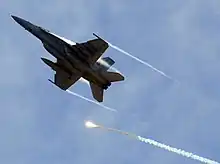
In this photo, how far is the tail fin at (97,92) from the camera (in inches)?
3568

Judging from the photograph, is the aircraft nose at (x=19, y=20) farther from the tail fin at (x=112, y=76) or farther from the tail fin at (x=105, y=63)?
the tail fin at (x=112, y=76)

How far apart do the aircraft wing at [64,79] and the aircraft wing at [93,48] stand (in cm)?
470

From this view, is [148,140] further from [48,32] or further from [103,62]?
[48,32]

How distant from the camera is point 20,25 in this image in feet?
301

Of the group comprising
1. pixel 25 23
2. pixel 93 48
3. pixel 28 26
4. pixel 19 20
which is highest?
pixel 19 20

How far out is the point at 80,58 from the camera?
87.8 meters

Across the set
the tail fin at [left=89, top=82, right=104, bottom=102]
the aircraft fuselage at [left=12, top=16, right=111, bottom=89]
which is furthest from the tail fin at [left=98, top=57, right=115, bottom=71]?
the tail fin at [left=89, top=82, right=104, bottom=102]

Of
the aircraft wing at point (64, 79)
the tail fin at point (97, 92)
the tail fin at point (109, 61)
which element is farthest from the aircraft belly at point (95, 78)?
the tail fin at point (109, 61)

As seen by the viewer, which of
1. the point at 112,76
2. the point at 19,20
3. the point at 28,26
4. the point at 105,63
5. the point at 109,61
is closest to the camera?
the point at 112,76

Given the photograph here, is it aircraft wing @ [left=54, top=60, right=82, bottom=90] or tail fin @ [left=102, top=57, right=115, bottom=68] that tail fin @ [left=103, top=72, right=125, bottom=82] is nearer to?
tail fin @ [left=102, top=57, right=115, bottom=68]

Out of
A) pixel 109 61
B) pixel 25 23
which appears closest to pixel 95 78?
pixel 109 61

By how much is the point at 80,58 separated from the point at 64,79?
7.15 metres

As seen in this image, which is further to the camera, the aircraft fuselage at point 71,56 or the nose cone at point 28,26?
the nose cone at point 28,26

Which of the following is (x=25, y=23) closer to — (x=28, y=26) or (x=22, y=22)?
(x=22, y=22)
